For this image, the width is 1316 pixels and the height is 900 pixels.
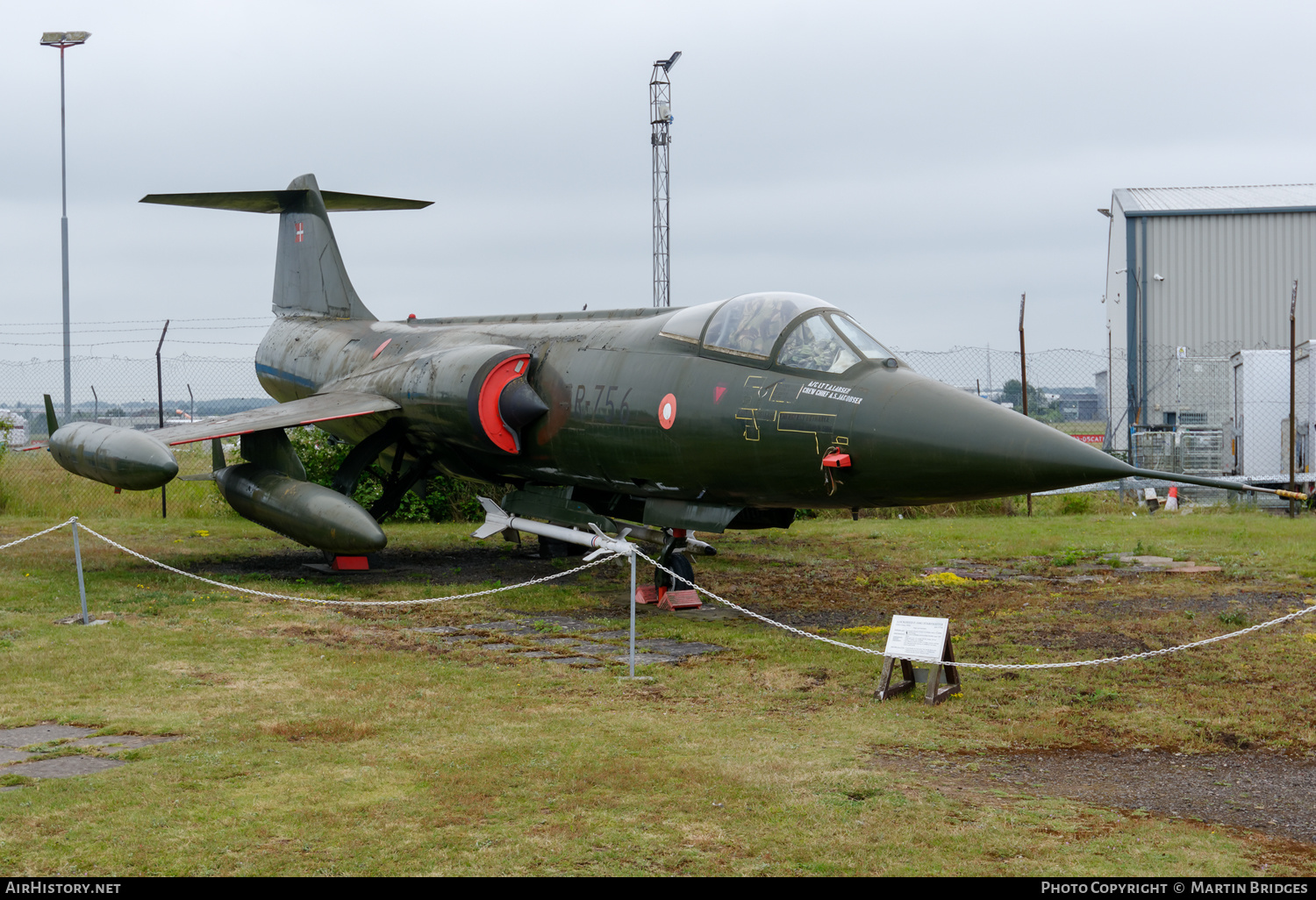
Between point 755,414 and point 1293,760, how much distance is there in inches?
194

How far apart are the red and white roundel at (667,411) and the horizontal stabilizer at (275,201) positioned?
31.2ft

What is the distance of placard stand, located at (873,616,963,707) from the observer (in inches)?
291

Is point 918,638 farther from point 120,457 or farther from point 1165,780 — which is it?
point 120,457

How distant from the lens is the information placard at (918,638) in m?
7.45

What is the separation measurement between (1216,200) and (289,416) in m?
24.6

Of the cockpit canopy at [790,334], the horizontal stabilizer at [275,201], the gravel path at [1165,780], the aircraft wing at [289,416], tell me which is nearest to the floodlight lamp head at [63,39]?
the horizontal stabilizer at [275,201]

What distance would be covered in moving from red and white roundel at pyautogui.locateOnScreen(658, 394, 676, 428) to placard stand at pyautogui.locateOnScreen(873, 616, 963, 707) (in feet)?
11.1

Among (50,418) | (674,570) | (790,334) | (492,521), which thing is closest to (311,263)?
(50,418)

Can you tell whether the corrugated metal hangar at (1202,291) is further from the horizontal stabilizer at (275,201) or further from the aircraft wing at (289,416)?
the aircraft wing at (289,416)

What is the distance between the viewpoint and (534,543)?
56.3 feet

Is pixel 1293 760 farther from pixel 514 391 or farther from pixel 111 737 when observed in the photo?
pixel 514 391

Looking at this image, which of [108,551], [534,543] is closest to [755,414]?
[534,543]

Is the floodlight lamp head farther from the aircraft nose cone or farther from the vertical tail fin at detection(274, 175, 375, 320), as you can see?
the aircraft nose cone

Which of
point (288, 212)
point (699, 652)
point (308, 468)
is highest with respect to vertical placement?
point (288, 212)
